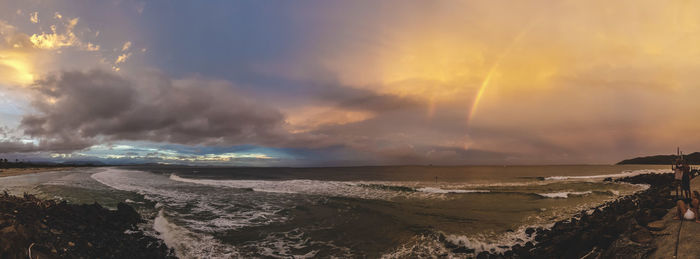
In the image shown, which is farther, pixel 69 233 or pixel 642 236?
pixel 69 233

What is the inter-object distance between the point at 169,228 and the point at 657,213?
21.9 m

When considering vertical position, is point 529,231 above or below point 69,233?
below

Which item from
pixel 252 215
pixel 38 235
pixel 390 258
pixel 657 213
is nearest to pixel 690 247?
→ pixel 657 213

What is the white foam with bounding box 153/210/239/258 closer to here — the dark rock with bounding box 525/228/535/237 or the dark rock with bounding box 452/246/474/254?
the dark rock with bounding box 452/246/474/254

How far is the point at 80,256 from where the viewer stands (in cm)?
831

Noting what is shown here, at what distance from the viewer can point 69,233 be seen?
9672 millimetres

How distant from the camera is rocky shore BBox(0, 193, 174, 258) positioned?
7.03 metres

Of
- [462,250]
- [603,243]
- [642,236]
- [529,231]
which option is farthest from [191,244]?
[529,231]

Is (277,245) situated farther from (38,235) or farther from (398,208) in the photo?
(398,208)

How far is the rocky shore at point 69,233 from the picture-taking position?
7.03 meters

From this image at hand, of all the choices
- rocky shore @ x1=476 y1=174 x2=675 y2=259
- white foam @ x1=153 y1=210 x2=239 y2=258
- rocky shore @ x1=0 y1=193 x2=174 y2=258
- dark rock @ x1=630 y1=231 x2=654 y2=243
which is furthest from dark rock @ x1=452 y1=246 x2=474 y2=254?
rocky shore @ x1=0 y1=193 x2=174 y2=258

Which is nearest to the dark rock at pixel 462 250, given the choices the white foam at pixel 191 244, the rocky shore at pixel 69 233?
the white foam at pixel 191 244

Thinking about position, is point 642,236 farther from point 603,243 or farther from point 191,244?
point 191,244

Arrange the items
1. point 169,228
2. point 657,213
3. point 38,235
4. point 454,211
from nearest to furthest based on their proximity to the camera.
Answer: point 38,235, point 657,213, point 169,228, point 454,211
